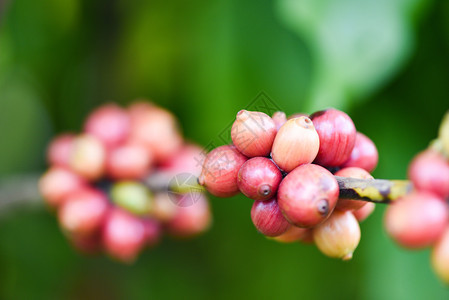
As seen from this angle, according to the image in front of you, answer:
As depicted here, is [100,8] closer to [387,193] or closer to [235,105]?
[235,105]

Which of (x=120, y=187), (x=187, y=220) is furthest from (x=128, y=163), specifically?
(x=187, y=220)

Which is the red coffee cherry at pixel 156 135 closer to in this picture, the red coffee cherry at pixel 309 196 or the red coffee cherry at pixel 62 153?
the red coffee cherry at pixel 62 153

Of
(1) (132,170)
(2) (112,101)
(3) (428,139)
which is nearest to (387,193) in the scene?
(1) (132,170)

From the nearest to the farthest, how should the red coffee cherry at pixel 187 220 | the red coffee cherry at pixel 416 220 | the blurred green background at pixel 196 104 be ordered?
the red coffee cherry at pixel 416 220, the red coffee cherry at pixel 187 220, the blurred green background at pixel 196 104

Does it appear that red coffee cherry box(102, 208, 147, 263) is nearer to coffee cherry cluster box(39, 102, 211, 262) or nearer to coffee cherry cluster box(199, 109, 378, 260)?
coffee cherry cluster box(39, 102, 211, 262)

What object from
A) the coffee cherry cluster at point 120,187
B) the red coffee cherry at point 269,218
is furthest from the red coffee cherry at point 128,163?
the red coffee cherry at point 269,218
